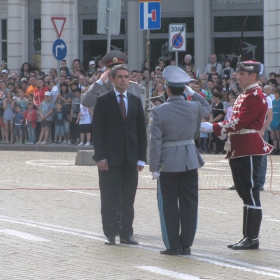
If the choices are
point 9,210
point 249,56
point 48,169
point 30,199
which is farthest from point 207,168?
point 249,56

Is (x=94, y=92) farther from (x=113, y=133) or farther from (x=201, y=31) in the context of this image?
(x=201, y=31)

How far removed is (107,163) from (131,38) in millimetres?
25288

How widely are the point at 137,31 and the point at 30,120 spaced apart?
880 cm

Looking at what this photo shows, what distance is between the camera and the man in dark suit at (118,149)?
991 cm

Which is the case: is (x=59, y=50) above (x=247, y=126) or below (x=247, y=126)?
above

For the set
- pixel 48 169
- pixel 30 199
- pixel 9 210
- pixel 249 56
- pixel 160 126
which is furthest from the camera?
pixel 249 56

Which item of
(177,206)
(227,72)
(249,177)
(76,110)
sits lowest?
(177,206)

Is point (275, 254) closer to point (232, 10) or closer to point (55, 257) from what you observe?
point (55, 257)

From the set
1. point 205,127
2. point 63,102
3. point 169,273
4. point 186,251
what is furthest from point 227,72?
point 169,273

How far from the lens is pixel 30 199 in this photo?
13.9 m

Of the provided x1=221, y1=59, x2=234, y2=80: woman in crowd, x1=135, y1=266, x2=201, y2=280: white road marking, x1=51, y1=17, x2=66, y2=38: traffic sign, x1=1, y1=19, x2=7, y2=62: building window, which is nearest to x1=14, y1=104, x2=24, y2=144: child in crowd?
x1=51, y1=17, x2=66, y2=38: traffic sign

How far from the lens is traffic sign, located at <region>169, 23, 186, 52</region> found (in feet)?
79.8

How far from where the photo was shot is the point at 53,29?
3438 centimetres

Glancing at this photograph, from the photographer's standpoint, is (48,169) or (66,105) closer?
(48,169)
